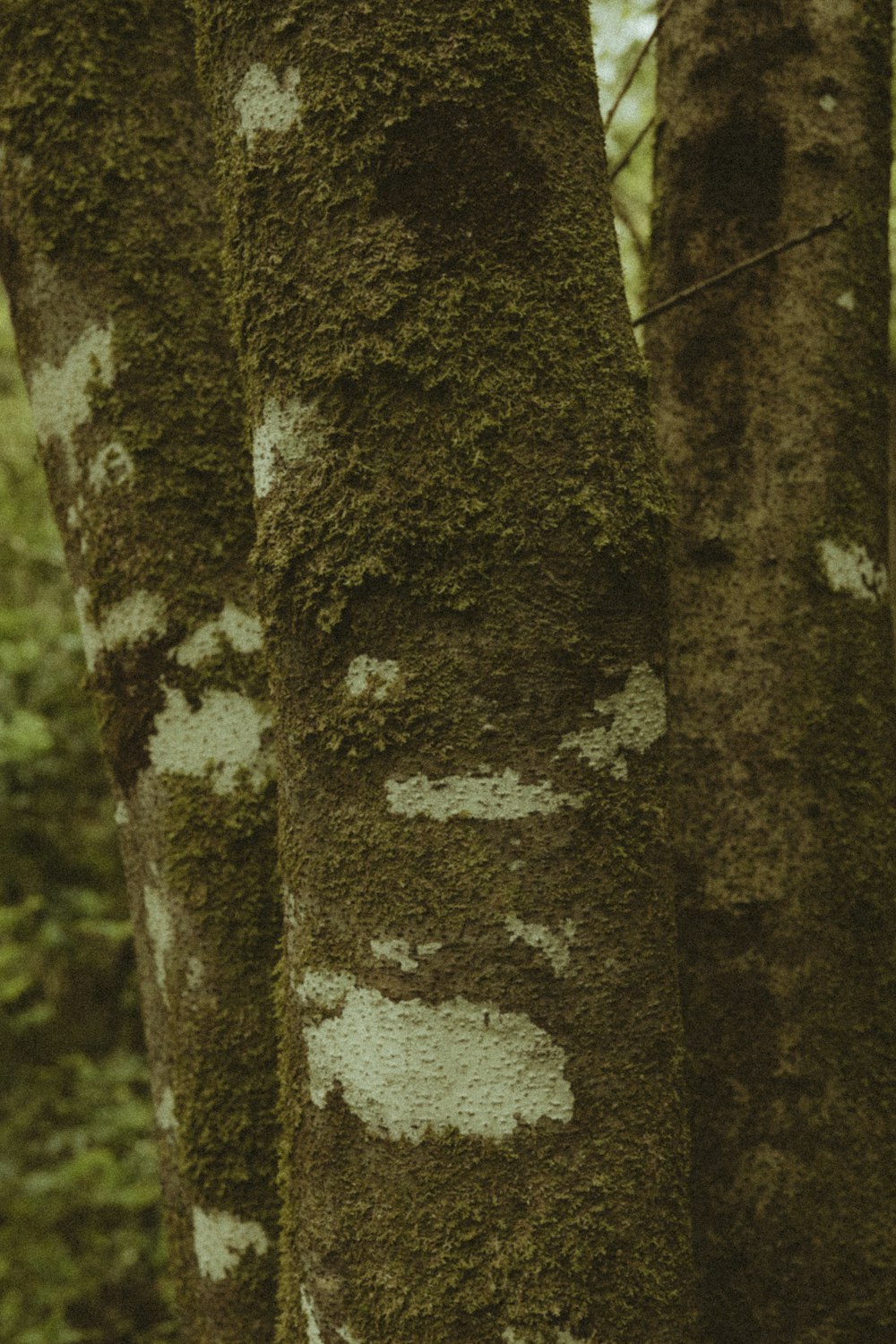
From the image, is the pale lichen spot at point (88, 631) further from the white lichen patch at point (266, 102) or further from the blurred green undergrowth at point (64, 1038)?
the blurred green undergrowth at point (64, 1038)

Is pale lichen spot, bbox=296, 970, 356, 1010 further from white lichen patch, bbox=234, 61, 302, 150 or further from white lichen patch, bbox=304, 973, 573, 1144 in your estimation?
white lichen patch, bbox=234, 61, 302, 150

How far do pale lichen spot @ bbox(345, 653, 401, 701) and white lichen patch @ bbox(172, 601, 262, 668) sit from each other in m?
0.53

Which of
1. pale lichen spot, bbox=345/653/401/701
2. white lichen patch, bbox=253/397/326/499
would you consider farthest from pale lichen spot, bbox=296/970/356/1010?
white lichen patch, bbox=253/397/326/499

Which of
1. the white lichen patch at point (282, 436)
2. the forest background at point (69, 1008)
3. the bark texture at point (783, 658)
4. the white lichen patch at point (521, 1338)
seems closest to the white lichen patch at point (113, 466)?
the white lichen patch at point (282, 436)

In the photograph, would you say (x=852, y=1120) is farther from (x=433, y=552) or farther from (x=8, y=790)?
(x=8, y=790)

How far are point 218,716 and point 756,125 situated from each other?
4.46 ft

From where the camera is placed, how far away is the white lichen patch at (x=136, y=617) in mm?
1580

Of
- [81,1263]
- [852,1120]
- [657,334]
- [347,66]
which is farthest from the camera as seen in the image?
[81,1263]

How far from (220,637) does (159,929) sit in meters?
0.51

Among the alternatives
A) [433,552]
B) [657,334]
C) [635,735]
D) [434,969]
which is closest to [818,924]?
[635,735]

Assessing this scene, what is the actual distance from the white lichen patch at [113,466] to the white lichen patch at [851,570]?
116 cm

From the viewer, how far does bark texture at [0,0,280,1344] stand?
1.55 m

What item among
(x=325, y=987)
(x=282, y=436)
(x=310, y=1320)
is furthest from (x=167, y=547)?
(x=310, y=1320)

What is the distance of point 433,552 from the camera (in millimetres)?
1043
